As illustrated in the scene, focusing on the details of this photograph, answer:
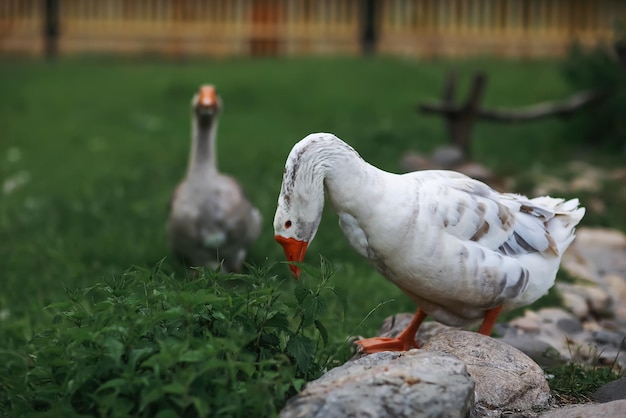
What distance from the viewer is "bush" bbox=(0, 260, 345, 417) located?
10.9ft

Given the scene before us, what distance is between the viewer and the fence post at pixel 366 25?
Result: 60.8 ft

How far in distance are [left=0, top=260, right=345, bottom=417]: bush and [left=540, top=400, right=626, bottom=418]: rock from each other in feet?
3.07

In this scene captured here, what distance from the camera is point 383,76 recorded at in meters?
15.1

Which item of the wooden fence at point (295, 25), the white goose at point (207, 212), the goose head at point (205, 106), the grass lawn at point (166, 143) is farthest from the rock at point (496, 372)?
the wooden fence at point (295, 25)

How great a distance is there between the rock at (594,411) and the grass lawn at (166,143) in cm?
184

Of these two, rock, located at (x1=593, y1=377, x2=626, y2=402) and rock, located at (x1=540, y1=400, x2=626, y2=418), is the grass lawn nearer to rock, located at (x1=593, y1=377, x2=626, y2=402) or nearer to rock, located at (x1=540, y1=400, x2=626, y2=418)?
rock, located at (x1=593, y1=377, x2=626, y2=402)

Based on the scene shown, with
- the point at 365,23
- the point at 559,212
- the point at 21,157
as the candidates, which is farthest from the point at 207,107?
the point at 365,23

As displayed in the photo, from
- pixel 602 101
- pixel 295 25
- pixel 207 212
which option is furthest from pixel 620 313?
pixel 295 25

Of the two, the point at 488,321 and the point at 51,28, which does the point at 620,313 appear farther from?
the point at 51,28

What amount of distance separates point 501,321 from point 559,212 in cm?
132

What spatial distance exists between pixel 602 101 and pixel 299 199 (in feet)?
25.5

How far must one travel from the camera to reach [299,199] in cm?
405

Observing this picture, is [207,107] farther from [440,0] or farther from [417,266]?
[440,0]

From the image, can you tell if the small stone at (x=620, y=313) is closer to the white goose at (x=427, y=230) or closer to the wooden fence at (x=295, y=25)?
the white goose at (x=427, y=230)
